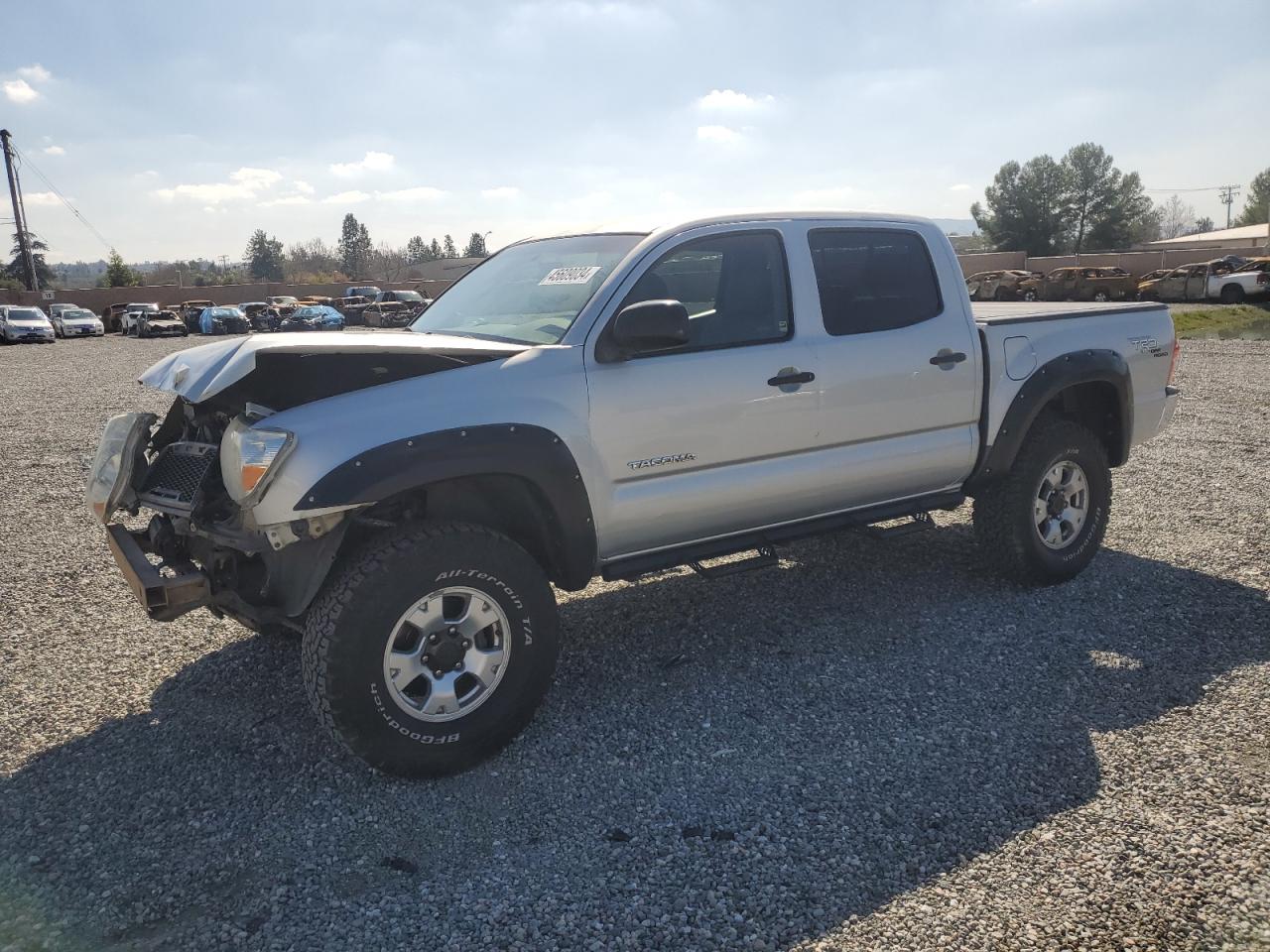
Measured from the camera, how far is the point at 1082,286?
35469 mm

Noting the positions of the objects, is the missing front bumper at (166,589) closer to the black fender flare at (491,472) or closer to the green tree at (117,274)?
the black fender flare at (491,472)

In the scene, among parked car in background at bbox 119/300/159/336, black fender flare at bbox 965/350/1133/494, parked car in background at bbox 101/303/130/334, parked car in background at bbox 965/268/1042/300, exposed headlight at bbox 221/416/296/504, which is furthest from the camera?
parked car in background at bbox 101/303/130/334

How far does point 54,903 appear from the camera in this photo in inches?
114

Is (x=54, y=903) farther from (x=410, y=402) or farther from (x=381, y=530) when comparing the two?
(x=410, y=402)

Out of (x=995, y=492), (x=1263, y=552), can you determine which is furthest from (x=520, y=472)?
(x=1263, y=552)

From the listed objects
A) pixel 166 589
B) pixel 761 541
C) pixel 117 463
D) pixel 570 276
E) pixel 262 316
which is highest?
pixel 262 316

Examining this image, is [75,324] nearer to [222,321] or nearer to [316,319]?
[222,321]

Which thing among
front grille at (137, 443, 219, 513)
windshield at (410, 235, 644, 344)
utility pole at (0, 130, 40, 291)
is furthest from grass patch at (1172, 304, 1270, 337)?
utility pole at (0, 130, 40, 291)

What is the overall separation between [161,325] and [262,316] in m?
4.07

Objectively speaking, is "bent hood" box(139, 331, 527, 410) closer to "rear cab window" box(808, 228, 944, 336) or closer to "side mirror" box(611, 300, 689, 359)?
"side mirror" box(611, 300, 689, 359)

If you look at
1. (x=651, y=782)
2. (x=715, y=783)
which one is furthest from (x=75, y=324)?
(x=715, y=783)

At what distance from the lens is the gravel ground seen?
2791mm

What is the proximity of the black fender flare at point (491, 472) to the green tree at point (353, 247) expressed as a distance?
11924cm

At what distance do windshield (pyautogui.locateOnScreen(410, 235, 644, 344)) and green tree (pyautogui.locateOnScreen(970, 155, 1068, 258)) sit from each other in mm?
68007
